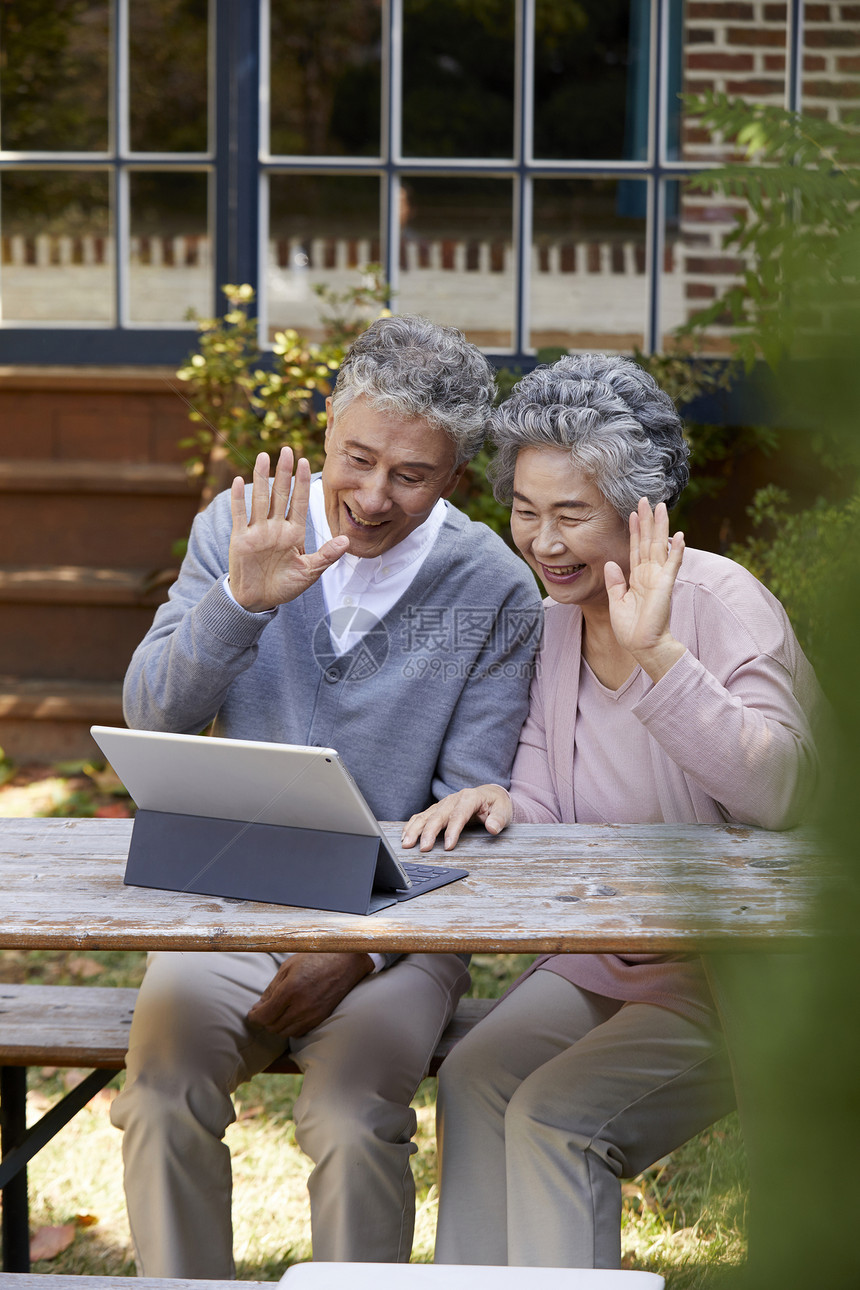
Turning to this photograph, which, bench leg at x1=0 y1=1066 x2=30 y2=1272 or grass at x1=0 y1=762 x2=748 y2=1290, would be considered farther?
grass at x1=0 y1=762 x2=748 y2=1290

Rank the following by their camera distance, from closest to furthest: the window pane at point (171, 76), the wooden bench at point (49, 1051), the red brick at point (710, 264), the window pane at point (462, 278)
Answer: the wooden bench at point (49, 1051)
the red brick at point (710, 264)
the window pane at point (462, 278)
the window pane at point (171, 76)

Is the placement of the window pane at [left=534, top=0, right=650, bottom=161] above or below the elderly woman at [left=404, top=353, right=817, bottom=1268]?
above

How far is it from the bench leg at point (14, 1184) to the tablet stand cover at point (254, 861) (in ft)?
2.21

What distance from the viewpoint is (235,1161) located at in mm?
2652

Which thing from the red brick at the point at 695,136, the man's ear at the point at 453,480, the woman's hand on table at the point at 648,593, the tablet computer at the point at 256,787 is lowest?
the tablet computer at the point at 256,787

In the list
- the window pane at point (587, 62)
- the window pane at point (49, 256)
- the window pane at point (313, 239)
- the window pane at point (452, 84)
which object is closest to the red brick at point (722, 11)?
the window pane at point (313, 239)

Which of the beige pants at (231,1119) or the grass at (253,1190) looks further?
the grass at (253,1190)

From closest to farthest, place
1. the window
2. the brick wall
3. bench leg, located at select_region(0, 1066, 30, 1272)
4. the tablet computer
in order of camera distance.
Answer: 1. the tablet computer
2. bench leg, located at select_region(0, 1066, 30, 1272)
3. the brick wall
4. the window

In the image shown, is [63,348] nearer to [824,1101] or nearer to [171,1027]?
[171,1027]

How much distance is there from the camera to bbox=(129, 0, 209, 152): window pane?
9.79 m

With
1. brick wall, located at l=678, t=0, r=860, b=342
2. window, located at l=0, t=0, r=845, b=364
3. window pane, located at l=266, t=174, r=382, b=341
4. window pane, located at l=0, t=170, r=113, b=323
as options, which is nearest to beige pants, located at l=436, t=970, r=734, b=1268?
window, located at l=0, t=0, r=845, b=364

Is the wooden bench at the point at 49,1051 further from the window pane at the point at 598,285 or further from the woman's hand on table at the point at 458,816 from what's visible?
the window pane at the point at 598,285

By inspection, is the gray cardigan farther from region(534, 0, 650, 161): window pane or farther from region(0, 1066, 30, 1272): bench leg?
region(534, 0, 650, 161): window pane

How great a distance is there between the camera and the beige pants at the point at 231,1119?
180 cm
